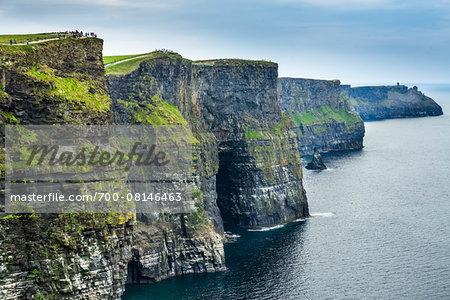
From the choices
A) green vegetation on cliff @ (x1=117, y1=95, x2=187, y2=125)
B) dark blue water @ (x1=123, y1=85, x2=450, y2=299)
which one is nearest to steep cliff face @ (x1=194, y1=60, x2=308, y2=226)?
dark blue water @ (x1=123, y1=85, x2=450, y2=299)

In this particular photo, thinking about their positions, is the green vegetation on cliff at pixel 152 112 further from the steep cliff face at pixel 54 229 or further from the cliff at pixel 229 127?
the steep cliff face at pixel 54 229

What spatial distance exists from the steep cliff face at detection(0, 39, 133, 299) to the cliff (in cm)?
3428

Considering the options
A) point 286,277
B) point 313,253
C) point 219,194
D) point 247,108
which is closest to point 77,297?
point 286,277

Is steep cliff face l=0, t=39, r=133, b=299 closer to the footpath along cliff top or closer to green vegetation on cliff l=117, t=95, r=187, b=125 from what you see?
the footpath along cliff top

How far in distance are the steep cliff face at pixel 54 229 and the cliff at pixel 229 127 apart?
34.3 m

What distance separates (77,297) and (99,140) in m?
23.3

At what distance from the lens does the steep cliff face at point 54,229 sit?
250 feet

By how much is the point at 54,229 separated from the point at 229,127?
269 ft

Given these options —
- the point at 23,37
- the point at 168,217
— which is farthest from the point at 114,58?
the point at 168,217

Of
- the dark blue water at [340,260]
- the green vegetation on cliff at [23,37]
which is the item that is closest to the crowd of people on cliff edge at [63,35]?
the green vegetation on cliff at [23,37]

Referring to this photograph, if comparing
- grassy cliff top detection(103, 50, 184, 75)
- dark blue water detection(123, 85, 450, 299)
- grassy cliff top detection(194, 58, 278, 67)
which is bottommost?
dark blue water detection(123, 85, 450, 299)

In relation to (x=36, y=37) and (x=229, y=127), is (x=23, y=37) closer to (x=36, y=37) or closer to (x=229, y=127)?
(x=36, y=37)

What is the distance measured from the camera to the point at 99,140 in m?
87.8

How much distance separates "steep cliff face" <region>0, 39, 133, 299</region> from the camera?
7625 cm
